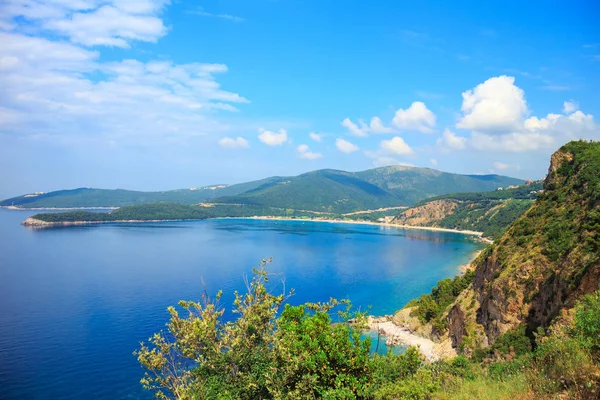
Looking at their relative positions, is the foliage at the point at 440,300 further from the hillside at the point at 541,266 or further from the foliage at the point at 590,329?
the foliage at the point at 590,329

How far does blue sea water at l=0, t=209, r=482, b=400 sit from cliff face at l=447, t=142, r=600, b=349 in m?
25.0

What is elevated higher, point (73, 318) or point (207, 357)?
point (207, 357)

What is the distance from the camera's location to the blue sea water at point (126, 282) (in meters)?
41.8

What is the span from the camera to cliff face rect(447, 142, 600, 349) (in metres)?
27.6

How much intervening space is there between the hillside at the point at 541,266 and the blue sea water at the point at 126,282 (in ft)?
81.0

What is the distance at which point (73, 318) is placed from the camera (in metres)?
57.6

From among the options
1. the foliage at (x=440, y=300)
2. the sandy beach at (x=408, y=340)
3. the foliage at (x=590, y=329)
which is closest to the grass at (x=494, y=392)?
the foliage at (x=590, y=329)

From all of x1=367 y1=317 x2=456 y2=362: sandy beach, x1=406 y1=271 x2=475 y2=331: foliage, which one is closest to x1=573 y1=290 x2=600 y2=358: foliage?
x1=367 y1=317 x2=456 y2=362: sandy beach

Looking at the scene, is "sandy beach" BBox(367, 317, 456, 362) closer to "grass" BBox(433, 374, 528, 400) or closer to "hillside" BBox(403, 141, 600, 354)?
"hillside" BBox(403, 141, 600, 354)

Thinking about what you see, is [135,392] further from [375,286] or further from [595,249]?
[375,286]

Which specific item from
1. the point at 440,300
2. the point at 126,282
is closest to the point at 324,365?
the point at 440,300

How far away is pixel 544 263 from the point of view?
34.5m

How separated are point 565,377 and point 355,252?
5081 inches

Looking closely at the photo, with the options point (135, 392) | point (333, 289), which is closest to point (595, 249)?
point (135, 392)
